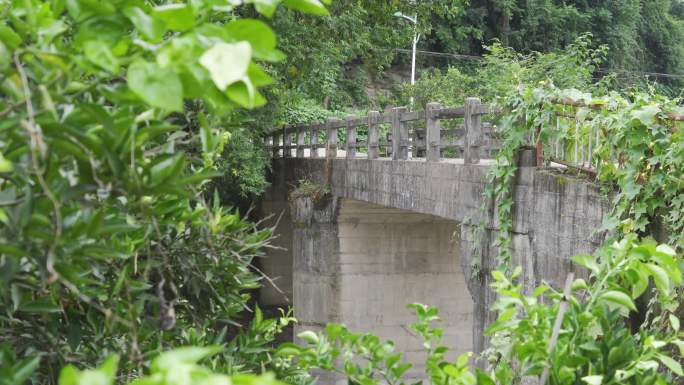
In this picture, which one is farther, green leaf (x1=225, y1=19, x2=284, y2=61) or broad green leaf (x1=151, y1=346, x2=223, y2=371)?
green leaf (x1=225, y1=19, x2=284, y2=61)

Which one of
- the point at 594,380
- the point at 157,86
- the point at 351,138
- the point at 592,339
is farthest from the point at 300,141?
the point at 157,86

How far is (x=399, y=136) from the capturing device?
11672 mm

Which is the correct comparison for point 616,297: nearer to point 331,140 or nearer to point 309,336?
point 309,336

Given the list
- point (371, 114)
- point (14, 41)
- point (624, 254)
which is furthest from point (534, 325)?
point (371, 114)

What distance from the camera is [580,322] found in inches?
95.1

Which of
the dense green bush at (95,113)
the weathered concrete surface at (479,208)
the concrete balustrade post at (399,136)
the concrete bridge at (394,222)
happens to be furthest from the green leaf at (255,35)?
the concrete balustrade post at (399,136)

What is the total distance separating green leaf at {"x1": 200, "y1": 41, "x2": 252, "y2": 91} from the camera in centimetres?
132

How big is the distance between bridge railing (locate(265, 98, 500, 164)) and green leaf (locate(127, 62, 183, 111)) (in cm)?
696

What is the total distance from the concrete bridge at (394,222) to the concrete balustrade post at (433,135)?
1cm

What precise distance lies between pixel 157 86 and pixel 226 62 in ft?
0.42

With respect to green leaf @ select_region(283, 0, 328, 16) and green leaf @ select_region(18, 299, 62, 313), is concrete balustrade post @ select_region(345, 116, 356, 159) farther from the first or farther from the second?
green leaf @ select_region(283, 0, 328, 16)

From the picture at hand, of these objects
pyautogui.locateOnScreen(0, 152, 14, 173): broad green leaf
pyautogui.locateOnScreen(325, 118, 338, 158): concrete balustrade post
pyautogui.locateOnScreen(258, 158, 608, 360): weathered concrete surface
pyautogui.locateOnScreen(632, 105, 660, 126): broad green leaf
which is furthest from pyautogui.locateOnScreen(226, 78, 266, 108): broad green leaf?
pyautogui.locateOnScreen(325, 118, 338, 158): concrete balustrade post

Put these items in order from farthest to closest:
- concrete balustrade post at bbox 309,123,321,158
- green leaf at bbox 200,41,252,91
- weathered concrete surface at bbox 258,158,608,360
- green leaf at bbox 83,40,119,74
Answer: concrete balustrade post at bbox 309,123,321,158 → weathered concrete surface at bbox 258,158,608,360 → green leaf at bbox 83,40,119,74 → green leaf at bbox 200,41,252,91

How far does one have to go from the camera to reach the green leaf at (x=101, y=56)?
146cm
